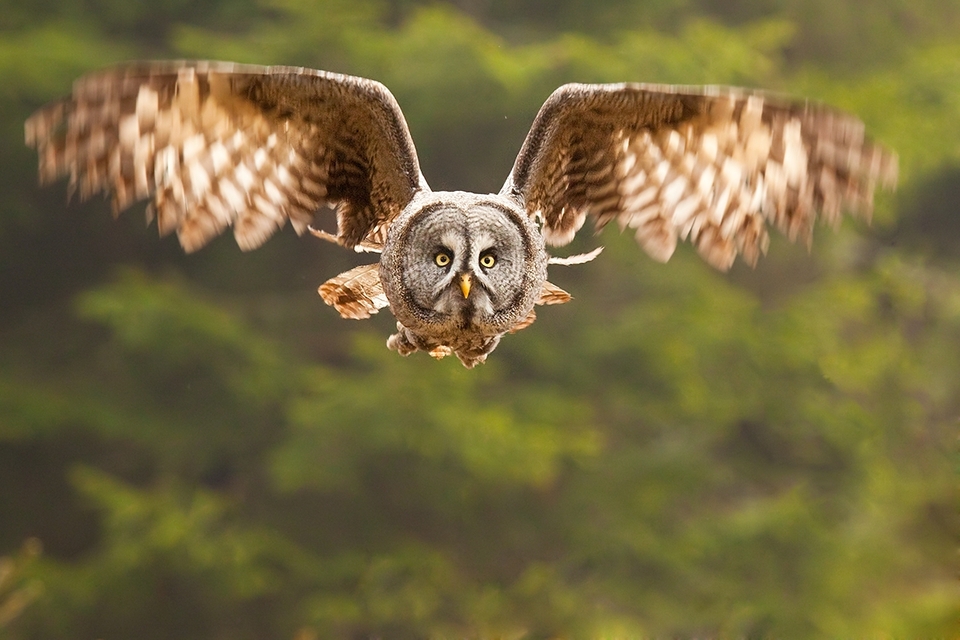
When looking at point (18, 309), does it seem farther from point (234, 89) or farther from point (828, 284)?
point (234, 89)

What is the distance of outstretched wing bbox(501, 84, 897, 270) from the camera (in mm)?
2764

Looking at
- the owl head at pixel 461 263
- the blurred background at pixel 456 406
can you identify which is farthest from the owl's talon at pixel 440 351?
the blurred background at pixel 456 406

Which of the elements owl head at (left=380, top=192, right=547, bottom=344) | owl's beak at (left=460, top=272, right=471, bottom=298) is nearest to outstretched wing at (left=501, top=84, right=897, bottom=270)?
owl head at (left=380, top=192, right=547, bottom=344)

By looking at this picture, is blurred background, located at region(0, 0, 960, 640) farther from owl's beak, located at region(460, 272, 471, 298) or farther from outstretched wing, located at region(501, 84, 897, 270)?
owl's beak, located at region(460, 272, 471, 298)

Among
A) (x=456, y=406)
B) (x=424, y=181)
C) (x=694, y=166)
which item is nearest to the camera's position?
(x=424, y=181)

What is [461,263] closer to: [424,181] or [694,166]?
[424,181]

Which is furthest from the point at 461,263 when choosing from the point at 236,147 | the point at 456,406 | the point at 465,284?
the point at 456,406

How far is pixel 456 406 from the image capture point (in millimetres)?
7520

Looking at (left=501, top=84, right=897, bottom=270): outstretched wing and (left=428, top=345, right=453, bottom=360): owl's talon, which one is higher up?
(left=501, top=84, right=897, bottom=270): outstretched wing

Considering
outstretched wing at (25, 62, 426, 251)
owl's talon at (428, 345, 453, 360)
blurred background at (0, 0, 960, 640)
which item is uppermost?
outstretched wing at (25, 62, 426, 251)

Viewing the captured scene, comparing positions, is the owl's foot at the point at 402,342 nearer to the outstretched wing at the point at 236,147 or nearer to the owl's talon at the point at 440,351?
the owl's talon at the point at 440,351

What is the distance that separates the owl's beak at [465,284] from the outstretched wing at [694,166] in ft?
1.14

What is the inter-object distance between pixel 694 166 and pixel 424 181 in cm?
67

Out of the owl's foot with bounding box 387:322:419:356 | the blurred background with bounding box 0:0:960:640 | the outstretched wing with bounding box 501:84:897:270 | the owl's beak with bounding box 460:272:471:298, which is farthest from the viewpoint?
the blurred background with bounding box 0:0:960:640
